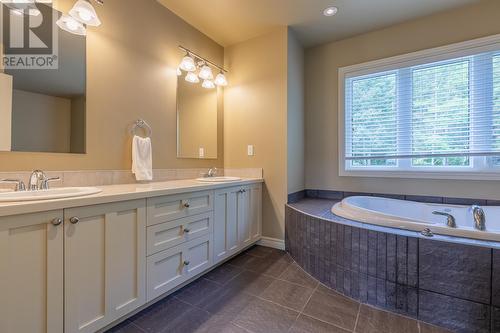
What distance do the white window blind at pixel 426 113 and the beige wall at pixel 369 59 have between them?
6.3 inches

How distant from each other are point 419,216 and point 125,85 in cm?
289

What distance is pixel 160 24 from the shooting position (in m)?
2.11

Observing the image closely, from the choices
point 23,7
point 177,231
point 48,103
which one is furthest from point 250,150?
point 23,7

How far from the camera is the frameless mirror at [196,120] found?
2352 millimetres

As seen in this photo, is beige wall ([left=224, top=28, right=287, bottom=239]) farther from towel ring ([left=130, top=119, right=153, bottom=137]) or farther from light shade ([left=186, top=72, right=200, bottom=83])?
towel ring ([left=130, top=119, right=153, bottom=137])

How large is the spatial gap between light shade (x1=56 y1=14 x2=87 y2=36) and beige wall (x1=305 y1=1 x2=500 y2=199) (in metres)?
2.36

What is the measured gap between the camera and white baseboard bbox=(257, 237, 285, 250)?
2508 millimetres

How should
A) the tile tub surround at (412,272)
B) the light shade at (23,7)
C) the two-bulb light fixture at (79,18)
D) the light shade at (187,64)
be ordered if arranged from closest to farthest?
the tile tub surround at (412,272), the light shade at (23,7), the two-bulb light fixture at (79,18), the light shade at (187,64)

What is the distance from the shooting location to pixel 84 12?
1428 millimetres

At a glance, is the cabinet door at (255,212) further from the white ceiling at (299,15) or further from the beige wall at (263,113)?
the white ceiling at (299,15)

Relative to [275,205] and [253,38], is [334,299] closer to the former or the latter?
[275,205]

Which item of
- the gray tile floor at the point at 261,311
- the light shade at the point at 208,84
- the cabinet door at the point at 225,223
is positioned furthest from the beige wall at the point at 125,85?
the gray tile floor at the point at 261,311

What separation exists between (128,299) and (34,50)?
1619 mm

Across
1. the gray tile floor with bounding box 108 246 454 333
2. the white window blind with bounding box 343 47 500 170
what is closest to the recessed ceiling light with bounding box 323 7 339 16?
the white window blind with bounding box 343 47 500 170
